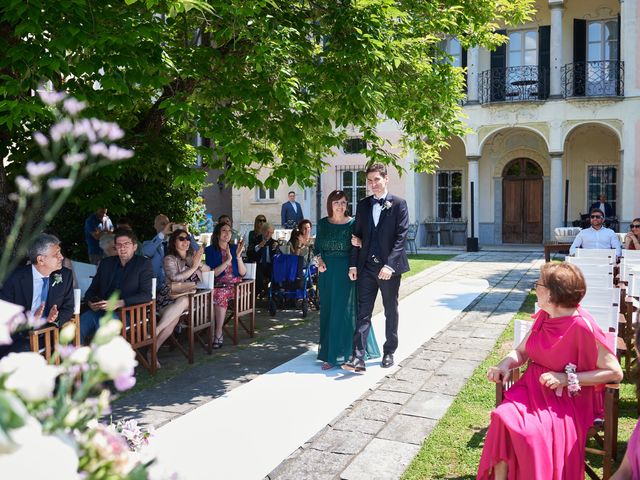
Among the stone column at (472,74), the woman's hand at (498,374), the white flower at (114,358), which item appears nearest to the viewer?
the white flower at (114,358)

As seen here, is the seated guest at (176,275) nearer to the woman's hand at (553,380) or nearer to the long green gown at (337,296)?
the long green gown at (337,296)

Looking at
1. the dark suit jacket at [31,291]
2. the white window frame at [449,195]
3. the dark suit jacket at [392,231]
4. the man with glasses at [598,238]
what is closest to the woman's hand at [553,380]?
the dark suit jacket at [392,231]

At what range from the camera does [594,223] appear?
1056 centimetres

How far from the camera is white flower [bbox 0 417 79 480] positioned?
787 millimetres

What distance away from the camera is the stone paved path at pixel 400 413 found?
4.32 m

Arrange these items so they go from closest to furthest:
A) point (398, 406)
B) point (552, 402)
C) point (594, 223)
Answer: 1. point (552, 402)
2. point (398, 406)
3. point (594, 223)

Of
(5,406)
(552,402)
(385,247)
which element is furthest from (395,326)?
(5,406)

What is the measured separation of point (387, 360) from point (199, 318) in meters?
2.17

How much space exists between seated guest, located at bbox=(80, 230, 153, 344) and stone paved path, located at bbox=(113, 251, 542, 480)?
92 centimetres

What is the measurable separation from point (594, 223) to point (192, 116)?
6983 mm

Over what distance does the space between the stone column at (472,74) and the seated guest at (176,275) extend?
17889 mm

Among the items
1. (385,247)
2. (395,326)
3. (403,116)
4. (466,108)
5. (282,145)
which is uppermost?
(466,108)

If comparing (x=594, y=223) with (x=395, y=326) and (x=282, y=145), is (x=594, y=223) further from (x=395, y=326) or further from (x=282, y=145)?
(x=282, y=145)

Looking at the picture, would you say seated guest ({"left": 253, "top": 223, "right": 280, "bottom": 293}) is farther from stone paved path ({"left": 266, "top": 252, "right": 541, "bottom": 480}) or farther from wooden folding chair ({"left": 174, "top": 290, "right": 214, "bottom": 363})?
wooden folding chair ({"left": 174, "top": 290, "right": 214, "bottom": 363})
